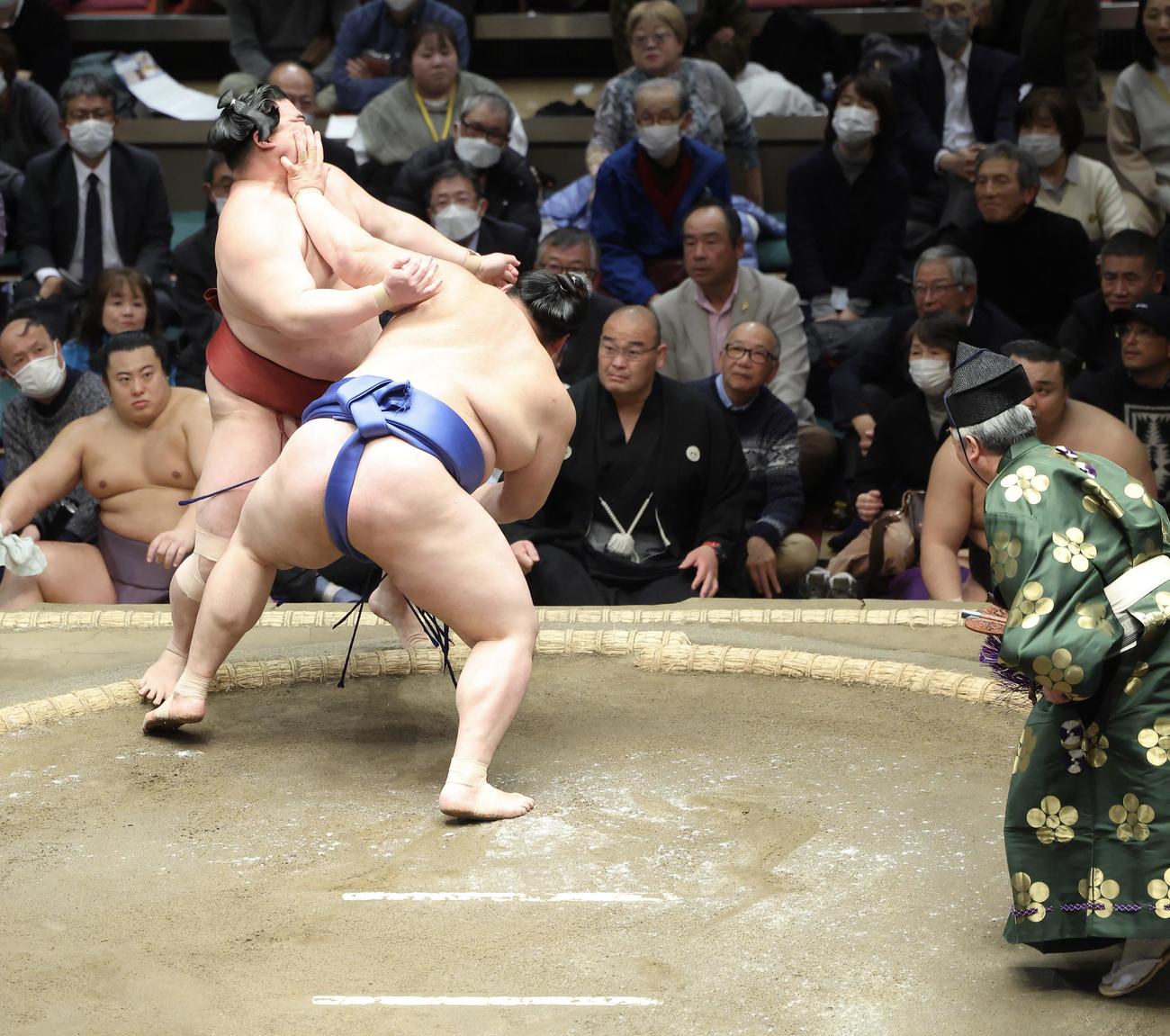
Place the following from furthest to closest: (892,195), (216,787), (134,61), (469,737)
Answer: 1. (134,61)
2. (892,195)
3. (216,787)
4. (469,737)

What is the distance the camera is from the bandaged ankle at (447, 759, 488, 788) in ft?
8.08

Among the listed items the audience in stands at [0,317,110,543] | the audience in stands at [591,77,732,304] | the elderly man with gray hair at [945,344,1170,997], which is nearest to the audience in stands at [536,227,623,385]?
the audience in stands at [591,77,732,304]

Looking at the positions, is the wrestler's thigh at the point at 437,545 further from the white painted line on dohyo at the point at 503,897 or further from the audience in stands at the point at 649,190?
the audience in stands at the point at 649,190

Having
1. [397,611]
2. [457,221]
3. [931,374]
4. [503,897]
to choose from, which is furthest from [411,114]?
[503,897]

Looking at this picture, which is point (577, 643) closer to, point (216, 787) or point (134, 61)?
point (216, 787)

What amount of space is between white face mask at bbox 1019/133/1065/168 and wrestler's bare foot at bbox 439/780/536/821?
3.47m

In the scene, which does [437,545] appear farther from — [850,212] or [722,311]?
[850,212]

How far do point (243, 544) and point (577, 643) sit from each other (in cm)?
95

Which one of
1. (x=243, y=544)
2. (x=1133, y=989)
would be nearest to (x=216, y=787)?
(x=243, y=544)

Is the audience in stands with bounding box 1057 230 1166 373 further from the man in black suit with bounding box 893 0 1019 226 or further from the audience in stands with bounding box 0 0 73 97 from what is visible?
the audience in stands with bounding box 0 0 73 97

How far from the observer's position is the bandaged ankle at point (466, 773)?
2.46 m

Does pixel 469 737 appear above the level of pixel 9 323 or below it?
below

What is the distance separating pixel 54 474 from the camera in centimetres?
416

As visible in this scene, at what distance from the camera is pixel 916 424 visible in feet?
14.1
